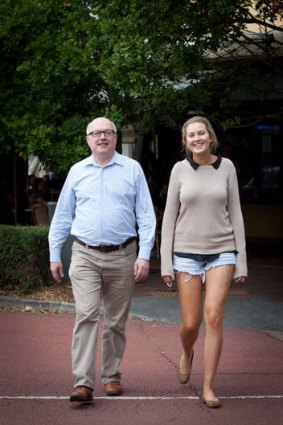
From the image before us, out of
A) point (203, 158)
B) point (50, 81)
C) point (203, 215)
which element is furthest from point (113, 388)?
point (50, 81)

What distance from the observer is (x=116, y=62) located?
40.7 feet

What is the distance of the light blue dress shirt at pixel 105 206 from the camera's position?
22.3 ft

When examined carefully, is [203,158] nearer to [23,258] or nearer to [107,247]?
[107,247]

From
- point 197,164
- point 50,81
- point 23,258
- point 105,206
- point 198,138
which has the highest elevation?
point 50,81

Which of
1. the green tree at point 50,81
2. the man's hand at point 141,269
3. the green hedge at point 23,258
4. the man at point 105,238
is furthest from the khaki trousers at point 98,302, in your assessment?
the green tree at point 50,81

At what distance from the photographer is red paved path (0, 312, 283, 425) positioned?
20.9 ft

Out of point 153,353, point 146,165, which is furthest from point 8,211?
point 153,353

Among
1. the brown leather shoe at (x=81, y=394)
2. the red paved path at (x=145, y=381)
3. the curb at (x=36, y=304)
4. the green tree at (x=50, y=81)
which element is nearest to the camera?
the red paved path at (x=145, y=381)

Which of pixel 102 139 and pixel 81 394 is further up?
pixel 102 139

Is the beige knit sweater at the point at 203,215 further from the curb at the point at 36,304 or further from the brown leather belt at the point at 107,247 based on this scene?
the curb at the point at 36,304

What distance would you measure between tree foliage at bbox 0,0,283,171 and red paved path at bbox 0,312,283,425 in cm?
374

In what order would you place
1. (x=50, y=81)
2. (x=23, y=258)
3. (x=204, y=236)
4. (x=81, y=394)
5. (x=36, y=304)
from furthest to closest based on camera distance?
(x=50, y=81)
(x=23, y=258)
(x=36, y=304)
(x=204, y=236)
(x=81, y=394)

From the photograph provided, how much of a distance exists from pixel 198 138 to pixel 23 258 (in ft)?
20.8

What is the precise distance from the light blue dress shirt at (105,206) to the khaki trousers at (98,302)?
0.41 feet
